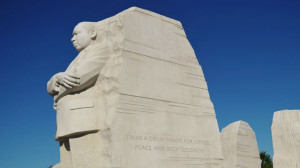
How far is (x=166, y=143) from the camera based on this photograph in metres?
4.77

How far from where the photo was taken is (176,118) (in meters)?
5.04

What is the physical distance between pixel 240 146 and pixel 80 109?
23.2ft

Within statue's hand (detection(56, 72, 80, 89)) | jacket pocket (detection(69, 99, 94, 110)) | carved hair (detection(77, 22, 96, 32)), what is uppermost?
carved hair (detection(77, 22, 96, 32))

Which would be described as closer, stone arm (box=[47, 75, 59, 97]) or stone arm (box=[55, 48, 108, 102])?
stone arm (box=[55, 48, 108, 102])

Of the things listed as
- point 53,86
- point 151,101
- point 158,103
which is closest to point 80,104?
point 53,86

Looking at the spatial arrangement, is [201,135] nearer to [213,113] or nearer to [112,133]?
[213,113]

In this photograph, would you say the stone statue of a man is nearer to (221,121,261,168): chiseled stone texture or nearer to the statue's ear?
the statue's ear

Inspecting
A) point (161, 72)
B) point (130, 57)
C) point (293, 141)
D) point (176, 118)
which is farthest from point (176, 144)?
point (293, 141)

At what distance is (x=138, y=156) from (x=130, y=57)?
1.37 m

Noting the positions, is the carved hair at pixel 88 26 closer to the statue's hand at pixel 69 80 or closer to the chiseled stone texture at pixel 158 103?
the chiseled stone texture at pixel 158 103

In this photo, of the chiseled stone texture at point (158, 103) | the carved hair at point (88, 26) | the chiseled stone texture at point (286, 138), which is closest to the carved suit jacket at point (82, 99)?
the chiseled stone texture at point (158, 103)

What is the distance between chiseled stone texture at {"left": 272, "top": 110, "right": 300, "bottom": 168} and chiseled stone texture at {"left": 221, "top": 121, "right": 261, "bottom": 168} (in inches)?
55.0

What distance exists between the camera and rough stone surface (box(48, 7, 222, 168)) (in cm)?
437

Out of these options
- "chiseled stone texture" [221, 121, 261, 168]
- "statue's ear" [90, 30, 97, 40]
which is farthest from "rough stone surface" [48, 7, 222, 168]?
"chiseled stone texture" [221, 121, 261, 168]
